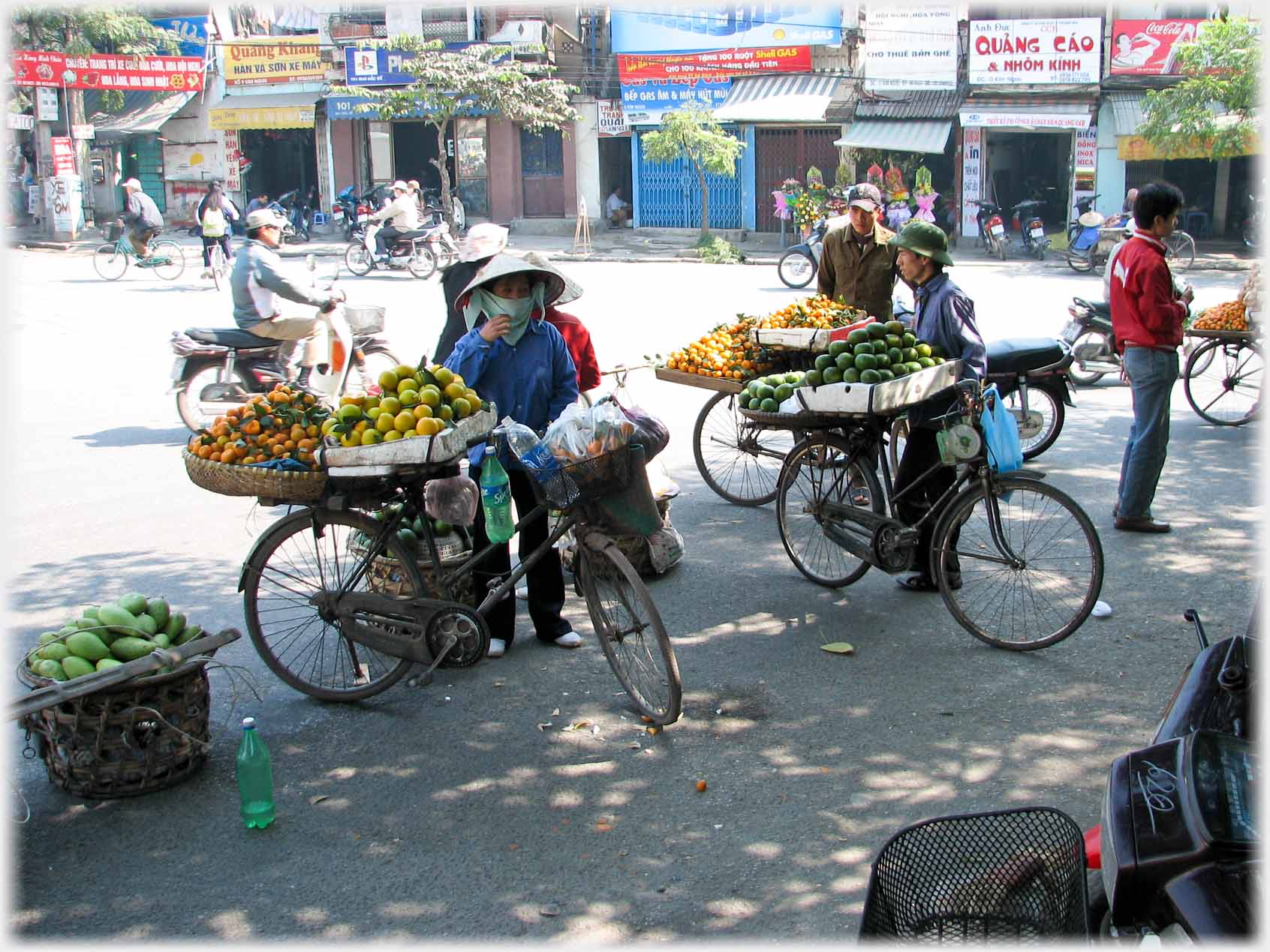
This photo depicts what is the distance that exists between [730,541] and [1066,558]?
185 cm

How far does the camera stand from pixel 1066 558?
5.41m

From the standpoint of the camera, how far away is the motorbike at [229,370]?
29.8ft

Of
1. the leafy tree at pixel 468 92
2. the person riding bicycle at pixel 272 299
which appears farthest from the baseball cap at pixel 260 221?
the leafy tree at pixel 468 92

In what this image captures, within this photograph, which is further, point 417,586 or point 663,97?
point 663,97

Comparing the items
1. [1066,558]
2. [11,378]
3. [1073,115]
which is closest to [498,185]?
[1073,115]

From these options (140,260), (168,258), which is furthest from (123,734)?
(140,260)

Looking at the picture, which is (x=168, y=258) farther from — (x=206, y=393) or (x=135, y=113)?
(x=135, y=113)

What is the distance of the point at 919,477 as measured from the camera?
5.47 meters

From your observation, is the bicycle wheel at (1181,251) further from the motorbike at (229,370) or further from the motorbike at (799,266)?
the motorbike at (229,370)

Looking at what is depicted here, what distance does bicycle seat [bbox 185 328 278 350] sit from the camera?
9.09 metres

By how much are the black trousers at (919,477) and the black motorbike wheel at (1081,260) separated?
53.6 ft

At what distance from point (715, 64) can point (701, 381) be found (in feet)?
74.6

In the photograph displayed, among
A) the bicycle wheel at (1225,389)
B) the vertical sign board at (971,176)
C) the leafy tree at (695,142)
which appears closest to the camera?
the bicycle wheel at (1225,389)

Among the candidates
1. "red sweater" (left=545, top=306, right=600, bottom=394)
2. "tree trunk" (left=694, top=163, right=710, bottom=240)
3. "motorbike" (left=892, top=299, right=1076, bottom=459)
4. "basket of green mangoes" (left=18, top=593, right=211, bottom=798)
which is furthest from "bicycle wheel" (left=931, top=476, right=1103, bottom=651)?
"tree trunk" (left=694, top=163, right=710, bottom=240)
